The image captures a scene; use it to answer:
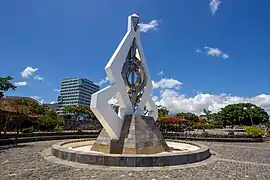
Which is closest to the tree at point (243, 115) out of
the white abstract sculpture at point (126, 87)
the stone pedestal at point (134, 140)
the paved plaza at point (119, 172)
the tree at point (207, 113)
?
the tree at point (207, 113)

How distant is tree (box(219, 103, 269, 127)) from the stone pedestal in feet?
200

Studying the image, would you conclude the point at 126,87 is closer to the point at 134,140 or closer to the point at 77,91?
the point at 134,140

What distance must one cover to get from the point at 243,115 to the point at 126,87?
2434 inches

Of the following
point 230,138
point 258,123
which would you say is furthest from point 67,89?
point 230,138

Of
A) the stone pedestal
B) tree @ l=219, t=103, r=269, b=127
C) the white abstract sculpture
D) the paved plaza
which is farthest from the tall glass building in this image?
the paved plaza

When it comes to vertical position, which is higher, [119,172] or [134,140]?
[134,140]

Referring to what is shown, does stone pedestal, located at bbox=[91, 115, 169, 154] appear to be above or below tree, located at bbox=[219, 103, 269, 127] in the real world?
below

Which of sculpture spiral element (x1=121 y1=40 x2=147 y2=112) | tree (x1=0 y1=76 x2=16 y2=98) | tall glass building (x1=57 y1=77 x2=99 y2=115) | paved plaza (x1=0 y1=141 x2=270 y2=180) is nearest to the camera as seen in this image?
paved plaza (x1=0 y1=141 x2=270 y2=180)

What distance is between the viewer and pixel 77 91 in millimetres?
96375

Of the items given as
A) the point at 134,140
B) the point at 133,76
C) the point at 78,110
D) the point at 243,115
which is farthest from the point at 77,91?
the point at 134,140

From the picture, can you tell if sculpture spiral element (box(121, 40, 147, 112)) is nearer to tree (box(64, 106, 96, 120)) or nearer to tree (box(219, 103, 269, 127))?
tree (box(64, 106, 96, 120))

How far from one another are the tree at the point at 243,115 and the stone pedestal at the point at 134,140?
61004 mm

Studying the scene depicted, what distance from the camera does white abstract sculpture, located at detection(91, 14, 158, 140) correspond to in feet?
37.4

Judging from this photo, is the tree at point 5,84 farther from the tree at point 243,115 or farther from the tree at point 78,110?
the tree at point 243,115
